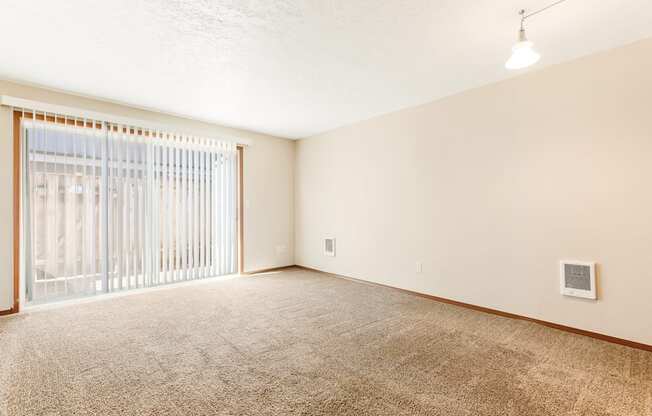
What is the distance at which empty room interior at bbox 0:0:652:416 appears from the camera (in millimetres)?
2000

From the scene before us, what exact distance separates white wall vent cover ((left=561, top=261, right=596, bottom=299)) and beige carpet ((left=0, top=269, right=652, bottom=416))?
387mm

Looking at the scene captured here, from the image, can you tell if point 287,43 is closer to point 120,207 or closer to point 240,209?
point 120,207

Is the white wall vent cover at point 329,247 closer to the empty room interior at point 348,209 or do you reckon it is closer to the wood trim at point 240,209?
the empty room interior at point 348,209

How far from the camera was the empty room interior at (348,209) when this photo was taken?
6.56ft

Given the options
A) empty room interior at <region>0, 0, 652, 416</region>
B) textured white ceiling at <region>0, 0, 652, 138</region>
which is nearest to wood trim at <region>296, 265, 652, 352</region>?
empty room interior at <region>0, 0, 652, 416</region>

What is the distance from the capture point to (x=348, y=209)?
4945 millimetres

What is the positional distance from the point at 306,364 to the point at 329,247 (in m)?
3.15

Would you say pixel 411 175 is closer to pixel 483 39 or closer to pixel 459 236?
pixel 459 236

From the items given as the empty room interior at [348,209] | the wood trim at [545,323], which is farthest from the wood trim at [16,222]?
the wood trim at [545,323]

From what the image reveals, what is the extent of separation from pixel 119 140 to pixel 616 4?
16.8 feet

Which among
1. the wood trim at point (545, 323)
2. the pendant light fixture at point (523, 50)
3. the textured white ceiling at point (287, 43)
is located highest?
the textured white ceiling at point (287, 43)

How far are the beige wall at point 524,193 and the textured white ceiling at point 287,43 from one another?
33 centimetres

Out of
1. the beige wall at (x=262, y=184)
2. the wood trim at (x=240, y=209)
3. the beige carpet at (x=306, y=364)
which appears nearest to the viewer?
the beige carpet at (x=306, y=364)

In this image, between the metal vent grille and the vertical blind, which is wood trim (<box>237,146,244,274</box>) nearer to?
the vertical blind
